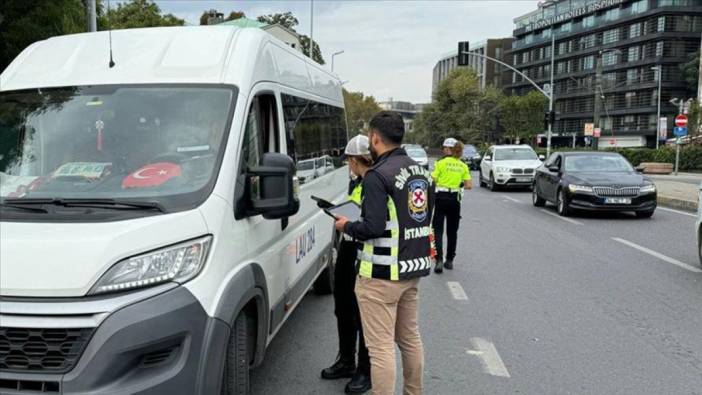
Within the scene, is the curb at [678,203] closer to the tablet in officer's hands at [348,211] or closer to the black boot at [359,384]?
the black boot at [359,384]

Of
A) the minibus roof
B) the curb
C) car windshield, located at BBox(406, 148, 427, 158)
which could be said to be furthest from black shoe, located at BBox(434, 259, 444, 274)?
car windshield, located at BBox(406, 148, 427, 158)

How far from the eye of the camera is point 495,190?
2361 centimetres

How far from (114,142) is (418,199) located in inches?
67.2

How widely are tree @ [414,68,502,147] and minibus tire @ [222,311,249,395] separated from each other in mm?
75578

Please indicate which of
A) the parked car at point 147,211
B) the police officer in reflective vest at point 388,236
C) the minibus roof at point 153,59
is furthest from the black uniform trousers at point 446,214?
the police officer in reflective vest at point 388,236

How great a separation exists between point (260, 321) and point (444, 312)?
9.94ft

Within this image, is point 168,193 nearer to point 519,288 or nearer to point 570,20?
point 519,288

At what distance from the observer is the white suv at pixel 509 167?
22.6m

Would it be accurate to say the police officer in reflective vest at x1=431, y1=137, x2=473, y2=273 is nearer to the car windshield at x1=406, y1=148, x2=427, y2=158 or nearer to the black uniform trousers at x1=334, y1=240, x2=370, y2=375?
the black uniform trousers at x1=334, y1=240, x2=370, y2=375

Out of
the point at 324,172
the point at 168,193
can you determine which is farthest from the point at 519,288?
the point at 168,193

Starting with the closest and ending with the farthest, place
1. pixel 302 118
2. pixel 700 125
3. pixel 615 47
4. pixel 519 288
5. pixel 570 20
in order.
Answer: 1. pixel 302 118
2. pixel 519 288
3. pixel 700 125
4. pixel 615 47
5. pixel 570 20

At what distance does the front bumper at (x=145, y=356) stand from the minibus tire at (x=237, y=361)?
15.1 inches

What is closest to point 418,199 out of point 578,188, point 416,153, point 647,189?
point 578,188

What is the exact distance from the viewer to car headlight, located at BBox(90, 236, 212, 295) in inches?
106
